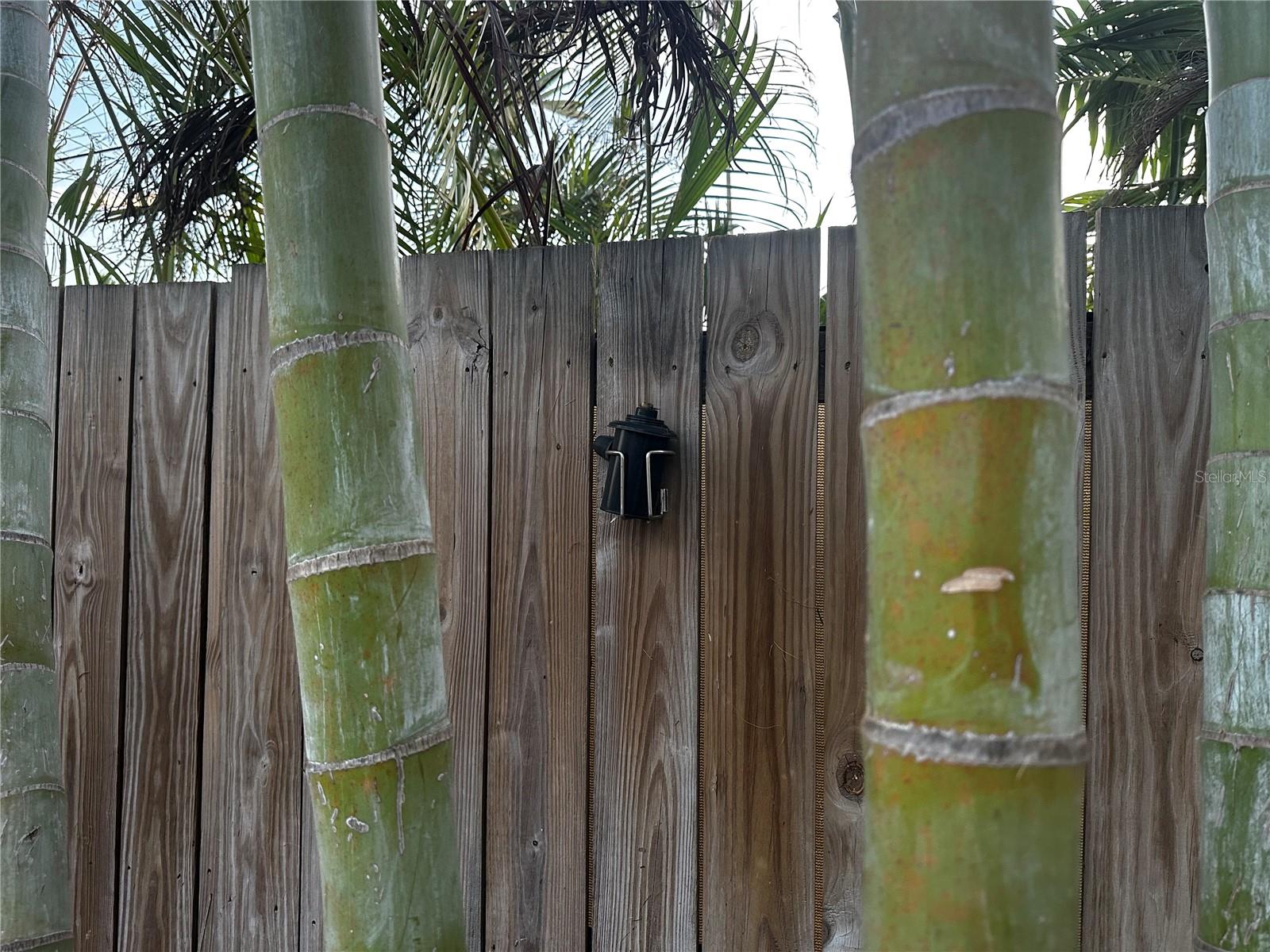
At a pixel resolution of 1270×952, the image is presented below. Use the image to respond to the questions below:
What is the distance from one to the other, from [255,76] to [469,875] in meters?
1.52

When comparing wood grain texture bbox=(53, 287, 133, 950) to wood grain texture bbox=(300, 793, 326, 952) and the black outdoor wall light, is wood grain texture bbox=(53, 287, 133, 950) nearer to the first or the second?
wood grain texture bbox=(300, 793, 326, 952)

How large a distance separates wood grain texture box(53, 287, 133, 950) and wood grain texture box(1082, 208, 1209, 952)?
1925mm

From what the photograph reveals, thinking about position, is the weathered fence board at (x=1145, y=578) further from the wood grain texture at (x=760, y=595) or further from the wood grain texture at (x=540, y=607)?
the wood grain texture at (x=540, y=607)

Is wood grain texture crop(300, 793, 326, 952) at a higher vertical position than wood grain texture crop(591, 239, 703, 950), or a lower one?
lower

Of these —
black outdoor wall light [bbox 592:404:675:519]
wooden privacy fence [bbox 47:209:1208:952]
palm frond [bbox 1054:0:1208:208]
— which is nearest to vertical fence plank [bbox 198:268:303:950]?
wooden privacy fence [bbox 47:209:1208:952]

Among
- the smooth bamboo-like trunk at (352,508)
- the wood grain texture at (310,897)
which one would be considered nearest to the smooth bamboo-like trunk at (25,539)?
the wood grain texture at (310,897)

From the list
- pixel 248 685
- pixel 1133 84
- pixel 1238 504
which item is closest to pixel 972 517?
pixel 1238 504

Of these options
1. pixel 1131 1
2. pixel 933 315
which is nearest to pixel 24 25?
pixel 933 315

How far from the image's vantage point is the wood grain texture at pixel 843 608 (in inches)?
70.7

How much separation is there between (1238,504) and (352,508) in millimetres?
971

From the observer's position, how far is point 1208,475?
4.09ft

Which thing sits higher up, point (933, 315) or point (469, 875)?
point (933, 315)

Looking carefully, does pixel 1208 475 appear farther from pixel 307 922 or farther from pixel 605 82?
pixel 605 82

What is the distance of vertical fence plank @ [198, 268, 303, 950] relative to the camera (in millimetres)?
2051
